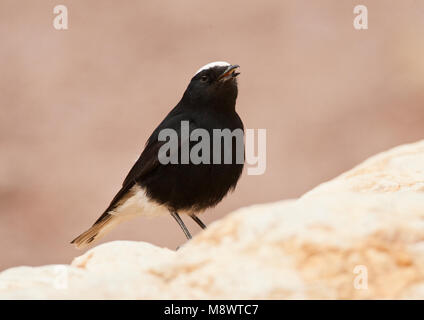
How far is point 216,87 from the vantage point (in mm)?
5035

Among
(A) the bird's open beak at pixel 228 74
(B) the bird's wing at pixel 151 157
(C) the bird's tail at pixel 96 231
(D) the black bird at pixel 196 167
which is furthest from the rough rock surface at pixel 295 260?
(C) the bird's tail at pixel 96 231

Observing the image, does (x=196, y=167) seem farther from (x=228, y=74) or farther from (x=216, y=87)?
(x=228, y=74)

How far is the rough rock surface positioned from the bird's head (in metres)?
2.41

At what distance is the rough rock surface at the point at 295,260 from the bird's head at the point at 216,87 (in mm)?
2412

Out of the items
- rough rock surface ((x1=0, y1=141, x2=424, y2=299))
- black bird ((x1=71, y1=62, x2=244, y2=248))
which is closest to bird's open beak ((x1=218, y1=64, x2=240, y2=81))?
black bird ((x1=71, y1=62, x2=244, y2=248))

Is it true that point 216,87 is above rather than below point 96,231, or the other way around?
above

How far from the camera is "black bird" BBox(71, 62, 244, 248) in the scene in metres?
4.83

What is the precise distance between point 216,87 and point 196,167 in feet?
2.23

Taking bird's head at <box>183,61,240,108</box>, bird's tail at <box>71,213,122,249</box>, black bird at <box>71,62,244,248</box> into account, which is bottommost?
bird's tail at <box>71,213,122,249</box>

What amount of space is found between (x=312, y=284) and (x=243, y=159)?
2777 millimetres

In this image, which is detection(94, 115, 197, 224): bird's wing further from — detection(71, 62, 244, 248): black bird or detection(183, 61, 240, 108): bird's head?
detection(183, 61, 240, 108): bird's head

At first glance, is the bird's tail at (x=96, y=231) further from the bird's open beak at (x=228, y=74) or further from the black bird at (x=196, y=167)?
the bird's open beak at (x=228, y=74)

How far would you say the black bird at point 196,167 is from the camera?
4828mm

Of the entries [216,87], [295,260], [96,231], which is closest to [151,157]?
[216,87]
